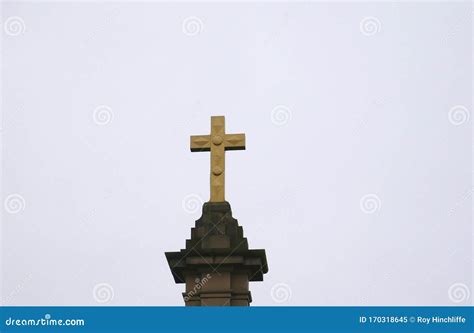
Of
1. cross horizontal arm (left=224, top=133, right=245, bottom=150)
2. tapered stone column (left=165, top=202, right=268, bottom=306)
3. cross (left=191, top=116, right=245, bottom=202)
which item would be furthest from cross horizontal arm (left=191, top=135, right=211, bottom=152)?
tapered stone column (left=165, top=202, right=268, bottom=306)

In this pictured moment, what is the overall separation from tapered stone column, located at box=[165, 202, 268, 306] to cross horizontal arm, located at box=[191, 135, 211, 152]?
1694 millimetres

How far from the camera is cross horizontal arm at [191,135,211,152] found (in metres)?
15.0

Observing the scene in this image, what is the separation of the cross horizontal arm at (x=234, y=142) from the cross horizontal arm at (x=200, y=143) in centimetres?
35

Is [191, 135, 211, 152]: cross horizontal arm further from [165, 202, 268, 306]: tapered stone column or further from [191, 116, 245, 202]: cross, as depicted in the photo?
[165, 202, 268, 306]: tapered stone column

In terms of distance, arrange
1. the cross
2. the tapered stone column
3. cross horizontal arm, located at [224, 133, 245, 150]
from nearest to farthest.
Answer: the tapered stone column → the cross → cross horizontal arm, located at [224, 133, 245, 150]

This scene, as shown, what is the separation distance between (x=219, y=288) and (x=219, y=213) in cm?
139

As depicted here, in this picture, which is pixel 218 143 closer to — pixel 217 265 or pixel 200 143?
pixel 200 143

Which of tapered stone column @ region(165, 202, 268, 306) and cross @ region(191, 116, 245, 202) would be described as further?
cross @ region(191, 116, 245, 202)

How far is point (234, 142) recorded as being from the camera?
14945 mm

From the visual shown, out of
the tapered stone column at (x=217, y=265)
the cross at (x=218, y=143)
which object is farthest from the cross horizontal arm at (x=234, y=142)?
the tapered stone column at (x=217, y=265)

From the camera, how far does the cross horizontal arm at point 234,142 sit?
14906mm

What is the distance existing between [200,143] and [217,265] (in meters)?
2.67
